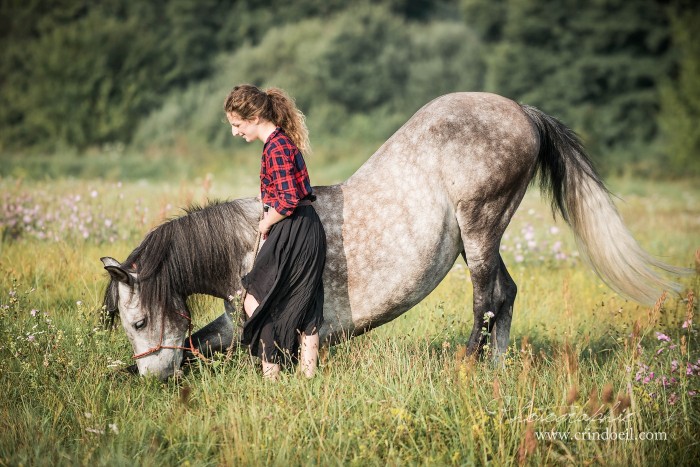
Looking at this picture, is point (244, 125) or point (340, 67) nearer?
point (244, 125)

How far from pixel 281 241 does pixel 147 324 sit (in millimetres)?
1076

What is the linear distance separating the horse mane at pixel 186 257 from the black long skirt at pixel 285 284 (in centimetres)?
27

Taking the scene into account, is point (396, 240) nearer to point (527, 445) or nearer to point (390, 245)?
point (390, 245)

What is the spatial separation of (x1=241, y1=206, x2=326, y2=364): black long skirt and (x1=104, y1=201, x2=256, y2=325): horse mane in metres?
0.27

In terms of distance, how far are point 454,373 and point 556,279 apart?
4198 mm

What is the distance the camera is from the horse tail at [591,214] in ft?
17.0

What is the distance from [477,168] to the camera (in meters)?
4.90

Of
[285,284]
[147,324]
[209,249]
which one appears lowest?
[147,324]

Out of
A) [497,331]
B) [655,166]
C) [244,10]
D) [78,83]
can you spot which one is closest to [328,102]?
[244,10]

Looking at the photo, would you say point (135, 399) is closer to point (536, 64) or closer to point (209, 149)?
point (209, 149)

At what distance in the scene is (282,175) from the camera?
4398 mm

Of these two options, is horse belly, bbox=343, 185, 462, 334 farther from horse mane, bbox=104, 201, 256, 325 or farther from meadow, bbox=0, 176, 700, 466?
horse mane, bbox=104, 201, 256, 325

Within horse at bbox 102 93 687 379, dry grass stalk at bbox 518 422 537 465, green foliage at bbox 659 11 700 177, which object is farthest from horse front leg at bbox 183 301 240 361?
green foliage at bbox 659 11 700 177

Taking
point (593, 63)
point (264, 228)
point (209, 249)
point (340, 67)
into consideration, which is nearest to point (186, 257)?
point (209, 249)
